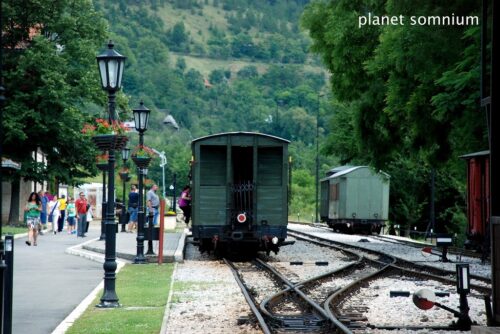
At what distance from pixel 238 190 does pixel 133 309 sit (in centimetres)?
1232

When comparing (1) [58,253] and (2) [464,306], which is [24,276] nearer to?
(1) [58,253]

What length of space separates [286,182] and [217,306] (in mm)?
11699

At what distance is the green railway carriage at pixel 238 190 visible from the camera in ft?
89.6

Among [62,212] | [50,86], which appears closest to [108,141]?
[62,212]

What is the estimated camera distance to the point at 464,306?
13.1m

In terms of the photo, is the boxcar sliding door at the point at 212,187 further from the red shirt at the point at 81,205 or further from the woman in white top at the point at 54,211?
the woman in white top at the point at 54,211

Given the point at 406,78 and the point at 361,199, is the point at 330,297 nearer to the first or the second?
the point at 406,78

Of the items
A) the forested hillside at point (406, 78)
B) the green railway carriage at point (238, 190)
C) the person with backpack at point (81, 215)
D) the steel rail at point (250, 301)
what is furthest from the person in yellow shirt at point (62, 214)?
the steel rail at point (250, 301)

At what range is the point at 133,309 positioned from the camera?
15.5 meters

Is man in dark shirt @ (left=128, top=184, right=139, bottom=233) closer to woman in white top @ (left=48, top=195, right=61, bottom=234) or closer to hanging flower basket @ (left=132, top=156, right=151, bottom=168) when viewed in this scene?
woman in white top @ (left=48, top=195, right=61, bottom=234)

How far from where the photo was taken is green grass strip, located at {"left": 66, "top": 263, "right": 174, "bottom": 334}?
13016 mm

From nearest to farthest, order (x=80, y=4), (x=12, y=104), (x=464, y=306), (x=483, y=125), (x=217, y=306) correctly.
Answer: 1. (x=464, y=306)
2. (x=217, y=306)
3. (x=483, y=125)
4. (x=12, y=104)
5. (x=80, y=4)

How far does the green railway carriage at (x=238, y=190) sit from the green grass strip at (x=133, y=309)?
15.1 feet

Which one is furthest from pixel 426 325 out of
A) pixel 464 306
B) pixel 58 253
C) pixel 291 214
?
pixel 291 214
